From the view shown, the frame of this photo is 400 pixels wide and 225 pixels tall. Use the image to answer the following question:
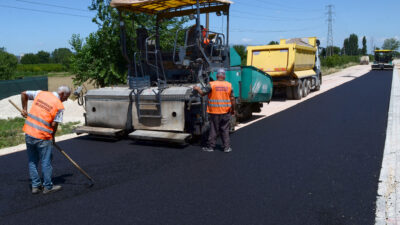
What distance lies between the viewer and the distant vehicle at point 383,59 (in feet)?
133

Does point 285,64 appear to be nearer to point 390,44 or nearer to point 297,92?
point 297,92

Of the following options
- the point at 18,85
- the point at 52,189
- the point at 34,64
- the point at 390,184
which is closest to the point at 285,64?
the point at 390,184

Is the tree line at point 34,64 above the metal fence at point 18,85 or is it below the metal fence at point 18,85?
above

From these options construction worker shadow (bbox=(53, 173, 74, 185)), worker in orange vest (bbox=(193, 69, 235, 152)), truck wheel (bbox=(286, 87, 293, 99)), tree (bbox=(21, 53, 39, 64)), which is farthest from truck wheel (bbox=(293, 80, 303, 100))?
tree (bbox=(21, 53, 39, 64))

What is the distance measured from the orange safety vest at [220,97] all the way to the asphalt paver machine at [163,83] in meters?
0.43

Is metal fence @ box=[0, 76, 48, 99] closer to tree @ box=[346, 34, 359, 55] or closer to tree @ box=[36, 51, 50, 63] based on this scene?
tree @ box=[36, 51, 50, 63]

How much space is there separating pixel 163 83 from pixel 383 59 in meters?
39.5

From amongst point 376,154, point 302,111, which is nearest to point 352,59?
point 302,111

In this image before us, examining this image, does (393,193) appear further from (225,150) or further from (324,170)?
(225,150)

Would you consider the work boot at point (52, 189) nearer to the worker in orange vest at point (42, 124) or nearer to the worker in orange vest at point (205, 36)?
the worker in orange vest at point (42, 124)

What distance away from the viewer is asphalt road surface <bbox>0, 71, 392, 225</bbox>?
405 centimetres

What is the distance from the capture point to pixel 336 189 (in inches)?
189

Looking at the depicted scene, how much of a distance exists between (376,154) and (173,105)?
3.71 m

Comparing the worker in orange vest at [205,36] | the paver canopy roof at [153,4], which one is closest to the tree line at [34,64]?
the paver canopy roof at [153,4]
